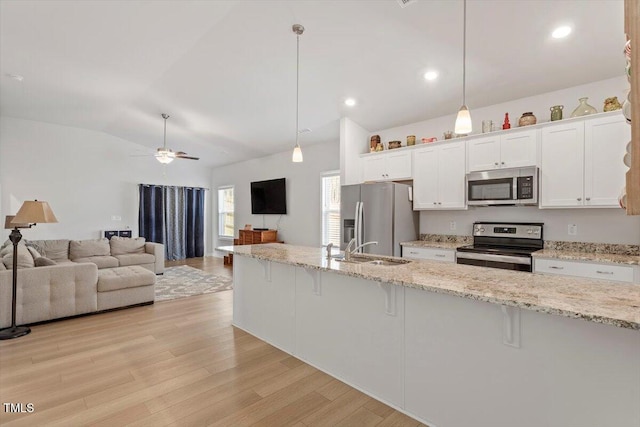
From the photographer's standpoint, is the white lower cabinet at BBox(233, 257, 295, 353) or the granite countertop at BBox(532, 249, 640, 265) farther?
the white lower cabinet at BBox(233, 257, 295, 353)

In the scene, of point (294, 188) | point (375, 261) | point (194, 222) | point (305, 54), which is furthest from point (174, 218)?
point (375, 261)

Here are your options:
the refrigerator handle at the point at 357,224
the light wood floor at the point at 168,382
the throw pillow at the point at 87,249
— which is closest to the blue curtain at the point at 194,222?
the throw pillow at the point at 87,249

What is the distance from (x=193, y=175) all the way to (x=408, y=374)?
8.38 metres

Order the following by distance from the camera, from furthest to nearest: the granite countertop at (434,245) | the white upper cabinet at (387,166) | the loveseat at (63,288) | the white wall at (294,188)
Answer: the white wall at (294,188) → the white upper cabinet at (387,166) → the granite countertop at (434,245) → the loveseat at (63,288)

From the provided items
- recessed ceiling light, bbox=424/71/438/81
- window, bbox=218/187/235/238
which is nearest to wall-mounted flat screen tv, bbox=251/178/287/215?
window, bbox=218/187/235/238

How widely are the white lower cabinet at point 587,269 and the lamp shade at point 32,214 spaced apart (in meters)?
5.07

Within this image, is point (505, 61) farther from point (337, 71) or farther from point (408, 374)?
point (408, 374)

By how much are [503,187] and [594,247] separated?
1.05m

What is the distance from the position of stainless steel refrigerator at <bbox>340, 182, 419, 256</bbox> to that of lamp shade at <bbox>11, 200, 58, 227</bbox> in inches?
141

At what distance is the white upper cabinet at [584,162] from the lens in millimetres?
2980

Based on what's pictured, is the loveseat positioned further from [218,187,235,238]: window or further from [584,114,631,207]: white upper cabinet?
[584,114,631,207]: white upper cabinet

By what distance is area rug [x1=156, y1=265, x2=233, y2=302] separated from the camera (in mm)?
5121

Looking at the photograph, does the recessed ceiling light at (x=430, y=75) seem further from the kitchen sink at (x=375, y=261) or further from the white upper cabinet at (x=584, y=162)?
the kitchen sink at (x=375, y=261)

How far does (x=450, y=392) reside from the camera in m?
1.87
